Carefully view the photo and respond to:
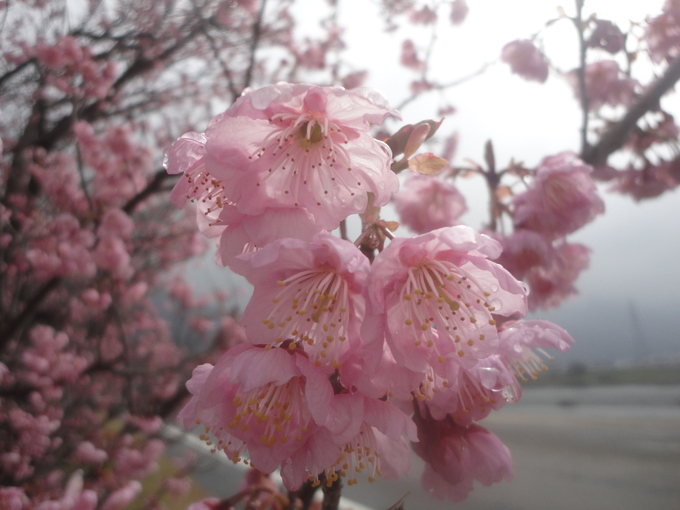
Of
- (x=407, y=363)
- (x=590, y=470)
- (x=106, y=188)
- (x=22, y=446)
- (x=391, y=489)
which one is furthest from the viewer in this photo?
(x=590, y=470)

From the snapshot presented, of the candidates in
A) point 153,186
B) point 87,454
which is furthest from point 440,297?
point 87,454

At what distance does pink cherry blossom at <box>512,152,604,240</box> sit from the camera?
3.47ft

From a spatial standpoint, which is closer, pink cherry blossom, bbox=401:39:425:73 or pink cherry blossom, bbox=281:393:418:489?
pink cherry blossom, bbox=281:393:418:489

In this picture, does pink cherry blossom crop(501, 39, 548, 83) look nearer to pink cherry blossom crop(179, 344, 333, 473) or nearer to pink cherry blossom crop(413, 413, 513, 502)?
pink cherry blossom crop(413, 413, 513, 502)

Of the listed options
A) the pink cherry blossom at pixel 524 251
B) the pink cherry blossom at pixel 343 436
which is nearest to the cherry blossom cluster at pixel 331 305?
the pink cherry blossom at pixel 343 436

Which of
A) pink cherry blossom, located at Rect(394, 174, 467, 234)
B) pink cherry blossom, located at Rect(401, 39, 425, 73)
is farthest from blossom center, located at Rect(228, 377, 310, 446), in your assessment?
pink cherry blossom, located at Rect(401, 39, 425, 73)

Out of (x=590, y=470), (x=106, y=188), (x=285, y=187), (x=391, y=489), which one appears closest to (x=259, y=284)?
(x=285, y=187)

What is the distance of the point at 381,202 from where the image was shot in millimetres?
548

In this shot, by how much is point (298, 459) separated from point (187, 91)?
462 centimetres

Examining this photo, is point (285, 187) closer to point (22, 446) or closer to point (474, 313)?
point (474, 313)

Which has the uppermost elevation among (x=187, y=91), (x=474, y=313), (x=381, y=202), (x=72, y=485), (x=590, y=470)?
(x=381, y=202)

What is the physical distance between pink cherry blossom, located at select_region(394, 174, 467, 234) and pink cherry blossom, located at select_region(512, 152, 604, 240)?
196 millimetres

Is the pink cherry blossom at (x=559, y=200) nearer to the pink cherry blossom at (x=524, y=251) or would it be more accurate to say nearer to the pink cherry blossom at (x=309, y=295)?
the pink cherry blossom at (x=524, y=251)

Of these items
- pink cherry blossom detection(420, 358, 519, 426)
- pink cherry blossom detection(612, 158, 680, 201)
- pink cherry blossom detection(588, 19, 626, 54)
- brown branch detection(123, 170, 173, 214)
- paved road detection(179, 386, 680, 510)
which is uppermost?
pink cherry blossom detection(588, 19, 626, 54)
